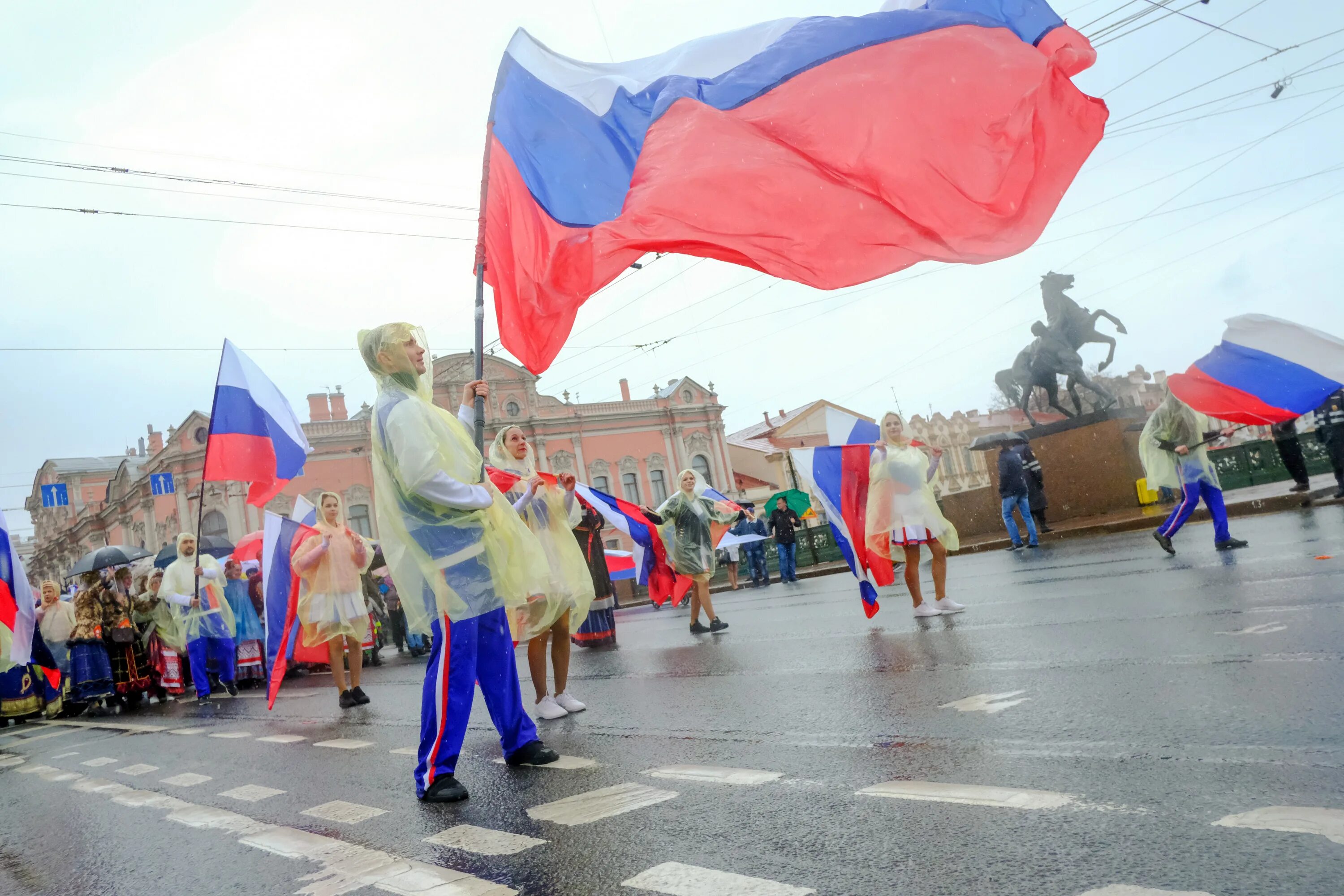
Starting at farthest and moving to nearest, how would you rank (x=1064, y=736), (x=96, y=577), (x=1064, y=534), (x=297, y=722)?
(x=1064, y=534) → (x=96, y=577) → (x=297, y=722) → (x=1064, y=736)

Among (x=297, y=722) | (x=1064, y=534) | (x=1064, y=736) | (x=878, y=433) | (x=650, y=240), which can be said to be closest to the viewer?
(x=1064, y=736)

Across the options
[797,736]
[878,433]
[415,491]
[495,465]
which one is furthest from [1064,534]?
[415,491]

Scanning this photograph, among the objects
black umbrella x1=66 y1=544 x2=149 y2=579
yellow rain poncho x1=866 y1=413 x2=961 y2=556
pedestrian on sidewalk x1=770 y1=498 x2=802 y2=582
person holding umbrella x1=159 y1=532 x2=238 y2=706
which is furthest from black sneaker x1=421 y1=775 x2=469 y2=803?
pedestrian on sidewalk x1=770 y1=498 x2=802 y2=582

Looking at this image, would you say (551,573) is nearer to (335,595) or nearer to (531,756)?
(531,756)

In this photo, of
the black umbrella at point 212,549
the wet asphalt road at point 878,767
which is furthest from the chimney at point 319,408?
the wet asphalt road at point 878,767

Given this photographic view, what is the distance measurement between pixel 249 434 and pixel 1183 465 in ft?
34.3


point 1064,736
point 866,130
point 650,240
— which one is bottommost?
point 1064,736

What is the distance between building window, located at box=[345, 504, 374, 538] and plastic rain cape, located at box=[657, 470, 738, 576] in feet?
141

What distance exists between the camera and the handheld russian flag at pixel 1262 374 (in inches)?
447

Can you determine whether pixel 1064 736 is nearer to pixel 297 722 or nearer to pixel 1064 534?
pixel 297 722

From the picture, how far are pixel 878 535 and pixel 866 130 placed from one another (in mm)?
4893

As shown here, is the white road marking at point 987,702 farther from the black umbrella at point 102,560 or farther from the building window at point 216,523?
the building window at point 216,523

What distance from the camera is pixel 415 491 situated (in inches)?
179

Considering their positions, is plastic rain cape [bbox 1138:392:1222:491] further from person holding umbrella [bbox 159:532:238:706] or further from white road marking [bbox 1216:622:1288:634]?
person holding umbrella [bbox 159:532:238:706]
